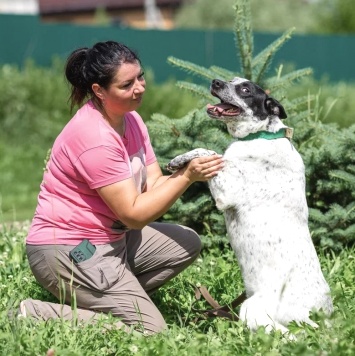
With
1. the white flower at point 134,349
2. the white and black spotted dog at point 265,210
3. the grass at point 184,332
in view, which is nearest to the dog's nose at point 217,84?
the white and black spotted dog at point 265,210

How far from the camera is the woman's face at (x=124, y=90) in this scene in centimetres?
460

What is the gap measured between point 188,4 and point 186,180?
101 feet

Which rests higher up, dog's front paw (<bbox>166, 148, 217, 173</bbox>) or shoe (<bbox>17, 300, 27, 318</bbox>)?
dog's front paw (<bbox>166, 148, 217, 173</bbox>)

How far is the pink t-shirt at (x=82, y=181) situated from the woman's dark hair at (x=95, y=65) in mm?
140

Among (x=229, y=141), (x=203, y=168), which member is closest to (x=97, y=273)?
(x=203, y=168)

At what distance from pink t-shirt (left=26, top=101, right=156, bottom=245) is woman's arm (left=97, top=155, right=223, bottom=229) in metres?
0.07

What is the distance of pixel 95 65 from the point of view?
15.2ft

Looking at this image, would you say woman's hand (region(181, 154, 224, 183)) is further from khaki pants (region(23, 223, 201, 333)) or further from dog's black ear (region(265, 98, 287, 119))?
khaki pants (region(23, 223, 201, 333))

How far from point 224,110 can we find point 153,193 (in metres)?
0.59

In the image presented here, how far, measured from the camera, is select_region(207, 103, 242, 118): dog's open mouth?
4552 millimetres

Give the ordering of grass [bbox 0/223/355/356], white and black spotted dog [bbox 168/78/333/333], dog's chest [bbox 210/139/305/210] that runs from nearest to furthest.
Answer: grass [bbox 0/223/355/356]
white and black spotted dog [bbox 168/78/333/333]
dog's chest [bbox 210/139/305/210]

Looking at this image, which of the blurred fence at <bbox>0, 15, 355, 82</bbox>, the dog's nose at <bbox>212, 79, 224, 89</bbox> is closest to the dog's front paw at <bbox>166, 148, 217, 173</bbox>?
the dog's nose at <bbox>212, 79, 224, 89</bbox>

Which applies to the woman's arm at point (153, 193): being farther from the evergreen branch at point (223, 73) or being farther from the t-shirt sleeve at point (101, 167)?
the evergreen branch at point (223, 73)

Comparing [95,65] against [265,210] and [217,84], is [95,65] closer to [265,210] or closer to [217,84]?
[217,84]
